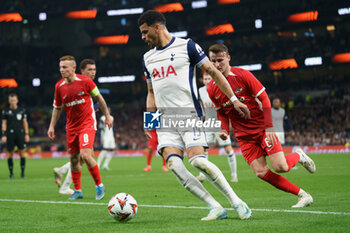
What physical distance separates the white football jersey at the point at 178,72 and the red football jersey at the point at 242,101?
117 cm

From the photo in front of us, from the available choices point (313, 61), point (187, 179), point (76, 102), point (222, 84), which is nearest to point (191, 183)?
point (187, 179)

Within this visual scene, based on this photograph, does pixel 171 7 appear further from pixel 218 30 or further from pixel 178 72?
pixel 178 72

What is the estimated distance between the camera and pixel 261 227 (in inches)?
197

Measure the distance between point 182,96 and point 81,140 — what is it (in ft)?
11.5

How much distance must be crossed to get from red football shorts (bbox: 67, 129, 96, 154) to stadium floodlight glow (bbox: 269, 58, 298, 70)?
1288 inches

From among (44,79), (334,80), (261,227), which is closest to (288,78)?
(334,80)

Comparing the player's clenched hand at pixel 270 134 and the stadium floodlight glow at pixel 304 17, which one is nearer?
the player's clenched hand at pixel 270 134

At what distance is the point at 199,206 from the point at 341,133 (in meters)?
26.8

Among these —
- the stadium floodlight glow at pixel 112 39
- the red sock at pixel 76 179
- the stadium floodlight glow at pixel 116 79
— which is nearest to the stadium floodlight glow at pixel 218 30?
the stadium floodlight glow at pixel 116 79

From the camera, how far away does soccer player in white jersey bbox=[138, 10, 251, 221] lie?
224 inches

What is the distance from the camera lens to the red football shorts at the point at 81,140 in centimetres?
877

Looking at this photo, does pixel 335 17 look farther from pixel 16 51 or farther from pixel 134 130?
pixel 16 51

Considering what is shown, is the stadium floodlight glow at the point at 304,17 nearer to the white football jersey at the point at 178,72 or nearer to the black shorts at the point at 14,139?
the black shorts at the point at 14,139

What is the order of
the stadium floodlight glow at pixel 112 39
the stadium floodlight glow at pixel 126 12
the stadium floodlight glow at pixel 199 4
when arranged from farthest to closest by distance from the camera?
the stadium floodlight glow at pixel 112 39
the stadium floodlight glow at pixel 126 12
the stadium floodlight glow at pixel 199 4
